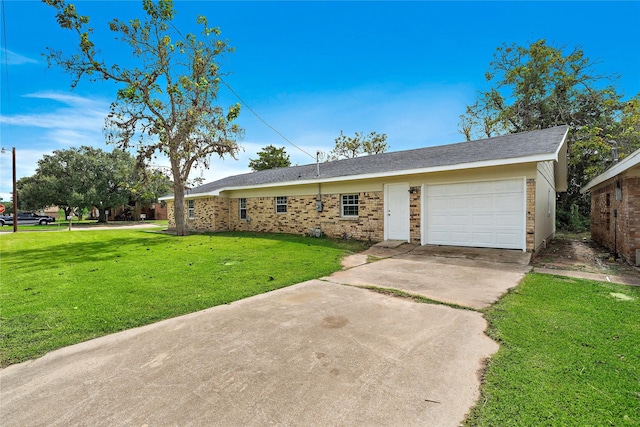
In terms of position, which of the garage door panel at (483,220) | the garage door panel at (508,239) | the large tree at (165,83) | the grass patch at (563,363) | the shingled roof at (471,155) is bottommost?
the grass patch at (563,363)

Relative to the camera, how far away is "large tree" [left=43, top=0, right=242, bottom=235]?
43.6 feet

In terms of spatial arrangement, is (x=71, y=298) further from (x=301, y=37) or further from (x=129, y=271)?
(x=301, y=37)

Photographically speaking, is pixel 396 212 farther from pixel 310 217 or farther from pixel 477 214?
pixel 310 217

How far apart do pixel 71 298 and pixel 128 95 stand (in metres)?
10.9

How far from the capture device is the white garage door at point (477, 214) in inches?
351

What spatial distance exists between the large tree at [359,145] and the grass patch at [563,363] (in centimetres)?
3023

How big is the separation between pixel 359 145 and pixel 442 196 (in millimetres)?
25482

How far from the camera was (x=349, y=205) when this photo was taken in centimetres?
1271

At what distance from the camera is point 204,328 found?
146 inches

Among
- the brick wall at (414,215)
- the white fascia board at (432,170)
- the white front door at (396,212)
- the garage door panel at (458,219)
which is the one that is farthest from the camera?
the white front door at (396,212)

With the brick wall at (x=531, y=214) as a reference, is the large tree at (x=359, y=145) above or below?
above

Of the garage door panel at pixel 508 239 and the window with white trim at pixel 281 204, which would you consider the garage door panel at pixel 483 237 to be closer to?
the garage door panel at pixel 508 239

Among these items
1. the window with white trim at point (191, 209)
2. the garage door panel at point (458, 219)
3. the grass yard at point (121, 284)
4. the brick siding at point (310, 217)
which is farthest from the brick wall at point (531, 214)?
the window with white trim at point (191, 209)

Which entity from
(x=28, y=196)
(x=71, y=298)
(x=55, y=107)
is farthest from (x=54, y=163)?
(x=71, y=298)
